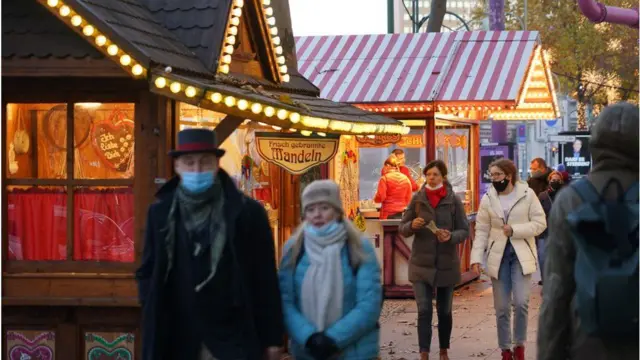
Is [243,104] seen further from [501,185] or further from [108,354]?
[501,185]

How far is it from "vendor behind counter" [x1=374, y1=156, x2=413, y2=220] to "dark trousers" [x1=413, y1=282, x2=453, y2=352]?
613 cm

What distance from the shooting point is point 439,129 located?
1828 cm

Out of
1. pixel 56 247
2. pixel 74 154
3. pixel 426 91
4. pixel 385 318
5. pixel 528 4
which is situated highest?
pixel 528 4

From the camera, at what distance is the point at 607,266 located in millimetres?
5191

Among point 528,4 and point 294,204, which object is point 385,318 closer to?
point 294,204

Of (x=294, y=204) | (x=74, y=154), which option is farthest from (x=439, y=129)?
(x=74, y=154)

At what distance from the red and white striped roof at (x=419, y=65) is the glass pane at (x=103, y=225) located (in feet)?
26.9

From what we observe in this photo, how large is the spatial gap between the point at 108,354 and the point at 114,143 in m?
1.56

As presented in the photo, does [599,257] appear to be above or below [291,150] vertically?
below

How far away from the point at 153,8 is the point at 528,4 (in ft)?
123

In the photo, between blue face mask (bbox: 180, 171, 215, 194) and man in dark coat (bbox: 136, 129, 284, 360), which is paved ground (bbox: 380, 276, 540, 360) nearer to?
man in dark coat (bbox: 136, 129, 284, 360)

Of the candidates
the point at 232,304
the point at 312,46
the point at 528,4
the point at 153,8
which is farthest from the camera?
the point at 528,4

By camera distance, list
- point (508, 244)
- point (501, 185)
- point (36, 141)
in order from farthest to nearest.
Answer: point (501, 185) → point (508, 244) → point (36, 141)

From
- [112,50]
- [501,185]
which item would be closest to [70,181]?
[112,50]
